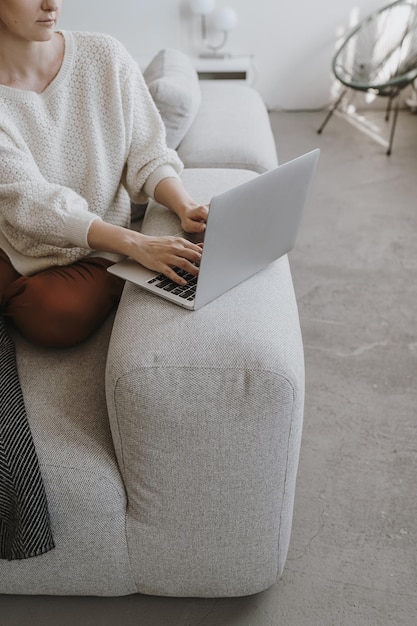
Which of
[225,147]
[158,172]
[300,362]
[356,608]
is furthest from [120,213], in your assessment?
[356,608]

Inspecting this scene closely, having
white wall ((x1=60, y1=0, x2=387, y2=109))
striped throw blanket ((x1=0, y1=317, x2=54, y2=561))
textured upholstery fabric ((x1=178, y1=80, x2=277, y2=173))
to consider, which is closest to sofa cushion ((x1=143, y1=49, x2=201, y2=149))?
textured upholstery fabric ((x1=178, y1=80, x2=277, y2=173))

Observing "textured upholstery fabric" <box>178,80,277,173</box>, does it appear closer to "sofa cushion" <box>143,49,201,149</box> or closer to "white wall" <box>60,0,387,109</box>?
"sofa cushion" <box>143,49,201,149</box>

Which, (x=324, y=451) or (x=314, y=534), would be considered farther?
(x=324, y=451)

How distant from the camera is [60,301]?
1.28 meters

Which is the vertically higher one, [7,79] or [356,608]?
[7,79]

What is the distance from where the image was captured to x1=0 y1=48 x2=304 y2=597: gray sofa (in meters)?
1.01

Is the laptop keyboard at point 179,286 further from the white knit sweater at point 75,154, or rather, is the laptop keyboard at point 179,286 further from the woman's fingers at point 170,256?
the white knit sweater at point 75,154

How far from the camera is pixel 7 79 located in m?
1.33

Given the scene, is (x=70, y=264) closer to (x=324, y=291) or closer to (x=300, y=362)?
(x=300, y=362)

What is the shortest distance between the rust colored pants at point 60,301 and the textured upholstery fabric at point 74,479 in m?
0.05

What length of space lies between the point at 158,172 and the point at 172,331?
559 millimetres

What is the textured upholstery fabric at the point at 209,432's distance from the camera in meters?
1.00

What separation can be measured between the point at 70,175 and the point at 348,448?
36.9 inches

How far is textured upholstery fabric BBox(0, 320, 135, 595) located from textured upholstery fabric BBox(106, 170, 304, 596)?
0.12 feet
